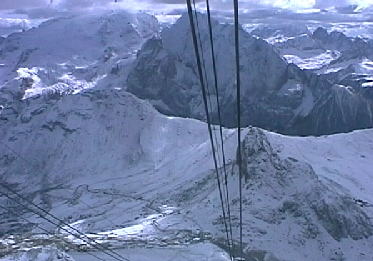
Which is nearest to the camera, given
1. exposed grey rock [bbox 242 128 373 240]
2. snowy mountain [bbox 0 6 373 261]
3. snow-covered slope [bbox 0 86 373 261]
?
snowy mountain [bbox 0 6 373 261]

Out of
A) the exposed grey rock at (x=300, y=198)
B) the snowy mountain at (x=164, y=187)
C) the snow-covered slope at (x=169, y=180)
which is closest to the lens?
the snowy mountain at (x=164, y=187)

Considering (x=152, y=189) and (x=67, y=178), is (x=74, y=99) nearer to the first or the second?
(x=67, y=178)

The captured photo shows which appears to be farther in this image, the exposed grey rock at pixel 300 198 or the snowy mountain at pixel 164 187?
the exposed grey rock at pixel 300 198

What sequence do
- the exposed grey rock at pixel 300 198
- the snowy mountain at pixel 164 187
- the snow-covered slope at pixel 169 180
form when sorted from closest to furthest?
the snowy mountain at pixel 164 187 → the snow-covered slope at pixel 169 180 → the exposed grey rock at pixel 300 198

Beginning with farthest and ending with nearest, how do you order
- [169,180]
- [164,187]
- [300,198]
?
[169,180], [164,187], [300,198]

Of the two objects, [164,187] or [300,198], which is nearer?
[300,198]

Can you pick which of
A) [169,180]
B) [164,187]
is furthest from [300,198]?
[169,180]

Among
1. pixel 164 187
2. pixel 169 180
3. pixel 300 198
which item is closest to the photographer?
pixel 300 198

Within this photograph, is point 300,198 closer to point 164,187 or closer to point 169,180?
point 164,187

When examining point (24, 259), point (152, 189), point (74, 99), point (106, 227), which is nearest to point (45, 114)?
point (74, 99)
